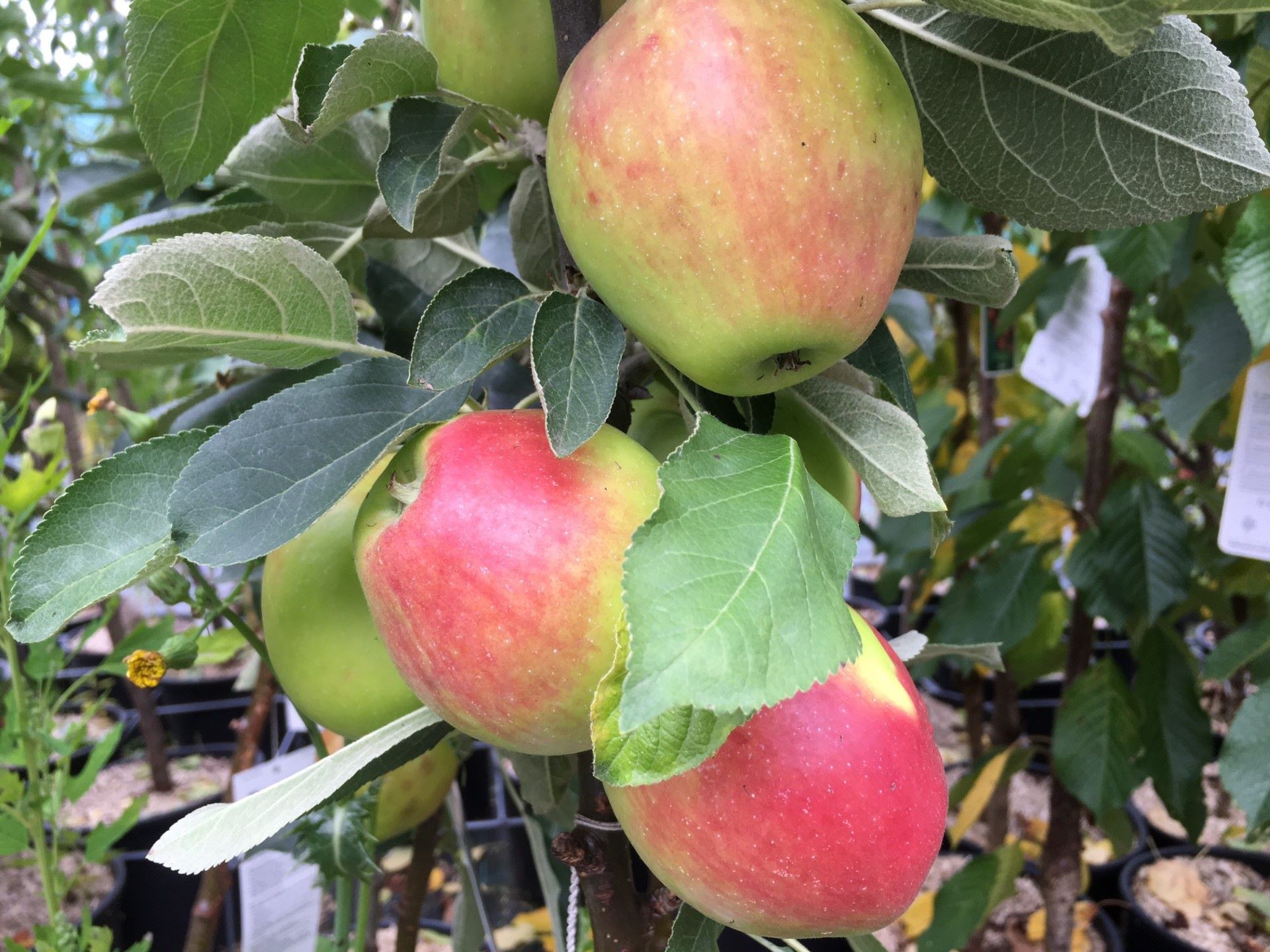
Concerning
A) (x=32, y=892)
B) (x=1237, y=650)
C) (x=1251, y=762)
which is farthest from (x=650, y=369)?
(x=32, y=892)

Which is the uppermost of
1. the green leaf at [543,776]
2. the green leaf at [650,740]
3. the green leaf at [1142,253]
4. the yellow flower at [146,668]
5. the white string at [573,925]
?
the green leaf at [650,740]

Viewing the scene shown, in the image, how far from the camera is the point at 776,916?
0.36 metres

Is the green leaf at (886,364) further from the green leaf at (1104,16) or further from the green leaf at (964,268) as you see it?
the green leaf at (1104,16)

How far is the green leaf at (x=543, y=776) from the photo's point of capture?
1.79ft

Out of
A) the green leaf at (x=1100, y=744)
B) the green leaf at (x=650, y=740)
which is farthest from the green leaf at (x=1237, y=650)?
the green leaf at (x=650, y=740)

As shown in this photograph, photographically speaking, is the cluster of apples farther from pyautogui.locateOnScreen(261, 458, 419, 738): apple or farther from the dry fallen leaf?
the dry fallen leaf

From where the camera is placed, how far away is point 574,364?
14.7 inches

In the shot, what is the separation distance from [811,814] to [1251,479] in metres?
0.78

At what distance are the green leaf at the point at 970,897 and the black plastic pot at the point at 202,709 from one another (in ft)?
4.64

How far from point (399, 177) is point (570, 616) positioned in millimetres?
197

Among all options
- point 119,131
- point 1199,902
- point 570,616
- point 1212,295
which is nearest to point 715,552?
point 570,616

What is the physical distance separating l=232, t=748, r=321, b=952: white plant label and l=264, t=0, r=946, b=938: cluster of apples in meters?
0.53

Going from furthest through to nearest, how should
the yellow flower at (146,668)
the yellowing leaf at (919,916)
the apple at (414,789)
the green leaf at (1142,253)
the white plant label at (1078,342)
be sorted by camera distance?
the yellowing leaf at (919,916)
the white plant label at (1078,342)
the green leaf at (1142,253)
the apple at (414,789)
the yellow flower at (146,668)

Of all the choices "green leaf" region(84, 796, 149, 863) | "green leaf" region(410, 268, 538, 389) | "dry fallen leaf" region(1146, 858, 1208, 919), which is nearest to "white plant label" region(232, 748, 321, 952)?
"green leaf" region(84, 796, 149, 863)
